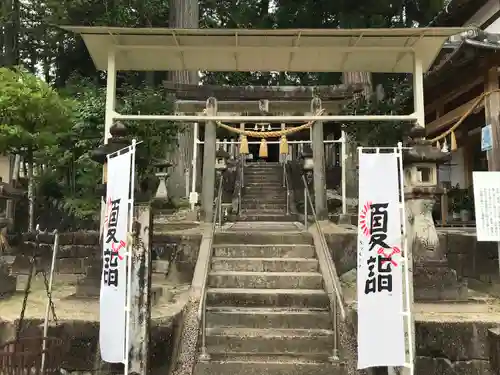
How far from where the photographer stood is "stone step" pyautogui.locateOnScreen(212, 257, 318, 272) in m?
7.46

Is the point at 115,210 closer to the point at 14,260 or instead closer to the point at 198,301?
the point at 198,301

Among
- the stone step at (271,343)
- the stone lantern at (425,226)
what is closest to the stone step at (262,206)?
the stone lantern at (425,226)

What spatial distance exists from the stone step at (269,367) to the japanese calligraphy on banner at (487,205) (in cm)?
265

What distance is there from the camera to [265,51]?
23.2 ft

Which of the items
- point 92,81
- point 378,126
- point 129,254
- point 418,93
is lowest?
point 129,254

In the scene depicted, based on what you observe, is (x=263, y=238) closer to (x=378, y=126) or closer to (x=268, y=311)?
(x=268, y=311)

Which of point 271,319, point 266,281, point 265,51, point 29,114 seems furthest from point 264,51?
point 29,114

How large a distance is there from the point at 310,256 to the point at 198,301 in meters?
2.49

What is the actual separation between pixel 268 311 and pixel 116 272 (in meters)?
2.59

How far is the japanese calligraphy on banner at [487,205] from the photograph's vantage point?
581 centimetres

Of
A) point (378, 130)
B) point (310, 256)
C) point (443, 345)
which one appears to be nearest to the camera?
point (443, 345)

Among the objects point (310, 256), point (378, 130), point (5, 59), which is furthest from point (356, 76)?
point (5, 59)

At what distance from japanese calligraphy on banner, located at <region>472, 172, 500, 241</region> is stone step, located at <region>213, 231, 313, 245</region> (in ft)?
10.2

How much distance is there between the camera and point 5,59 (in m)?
19.9
